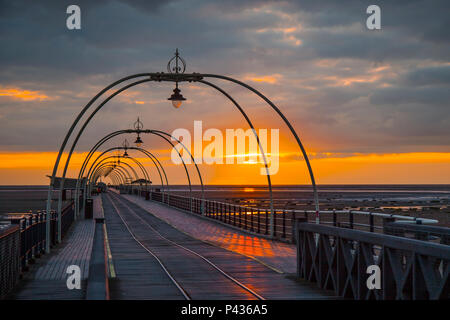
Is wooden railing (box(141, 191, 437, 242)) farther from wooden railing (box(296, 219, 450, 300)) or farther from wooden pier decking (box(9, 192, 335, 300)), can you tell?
wooden pier decking (box(9, 192, 335, 300))

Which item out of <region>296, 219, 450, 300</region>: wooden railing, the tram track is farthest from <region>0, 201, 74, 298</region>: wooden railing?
<region>296, 219, 450, 300</region>: wooden railing

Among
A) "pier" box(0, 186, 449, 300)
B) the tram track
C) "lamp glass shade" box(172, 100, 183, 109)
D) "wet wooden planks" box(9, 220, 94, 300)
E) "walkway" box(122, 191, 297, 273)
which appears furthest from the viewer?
"lamp glass shade" box(172, 100, 183, 109)

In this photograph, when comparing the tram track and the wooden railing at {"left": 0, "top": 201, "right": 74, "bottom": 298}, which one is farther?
the tram track

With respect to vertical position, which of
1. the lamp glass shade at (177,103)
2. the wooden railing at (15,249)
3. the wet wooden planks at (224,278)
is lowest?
the wet wooden planks at (224,278)

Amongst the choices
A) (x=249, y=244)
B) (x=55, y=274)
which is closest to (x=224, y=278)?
(x=55, y=274)

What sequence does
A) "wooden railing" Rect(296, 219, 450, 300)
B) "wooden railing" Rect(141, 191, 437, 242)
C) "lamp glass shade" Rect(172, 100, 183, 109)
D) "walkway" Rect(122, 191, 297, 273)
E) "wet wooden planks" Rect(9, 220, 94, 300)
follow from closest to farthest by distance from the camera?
"wooden railing" Rect(296, 219, 450, 300) → "wet wooden planks" Rect(9, 220, 94, 300) → "wooden railing" Rect(141, 191, 437, 242) → "walkway" Rect(122, 191, 297, 273) → "lamp glass shade" Rect(172, 100, 183, 109)

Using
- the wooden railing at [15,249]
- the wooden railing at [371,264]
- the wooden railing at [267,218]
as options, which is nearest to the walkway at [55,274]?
the wooden railing at [15,249]

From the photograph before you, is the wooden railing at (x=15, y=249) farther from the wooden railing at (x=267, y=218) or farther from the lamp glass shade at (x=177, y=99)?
the wooden railing at (x=267, y=218)

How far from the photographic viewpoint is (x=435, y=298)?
7188 mm

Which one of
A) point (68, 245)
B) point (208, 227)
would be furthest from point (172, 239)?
point (208, 227)

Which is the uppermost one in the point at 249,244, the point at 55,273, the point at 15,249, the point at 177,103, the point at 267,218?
the point at 177,103

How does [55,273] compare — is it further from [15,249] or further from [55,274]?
[15,249]
